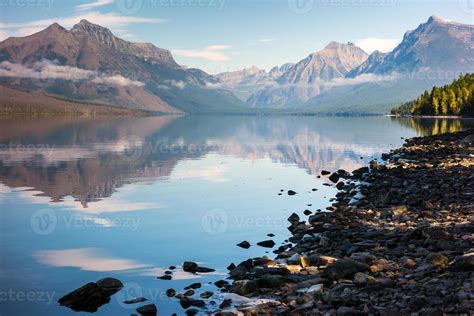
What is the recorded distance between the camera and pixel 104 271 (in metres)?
22.6

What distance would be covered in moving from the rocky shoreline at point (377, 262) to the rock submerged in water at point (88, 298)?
4321 millimetres

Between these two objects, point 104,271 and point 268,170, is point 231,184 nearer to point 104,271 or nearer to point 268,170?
point 268,170

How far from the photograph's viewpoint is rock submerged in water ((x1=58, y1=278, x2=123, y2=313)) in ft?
59.7

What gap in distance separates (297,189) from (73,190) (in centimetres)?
1998

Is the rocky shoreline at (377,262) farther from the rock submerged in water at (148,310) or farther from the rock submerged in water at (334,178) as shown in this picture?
the rock submerged in water at (334,178)

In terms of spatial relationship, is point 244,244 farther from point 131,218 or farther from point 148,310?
point 131,218

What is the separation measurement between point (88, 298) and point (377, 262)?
33.8 ft

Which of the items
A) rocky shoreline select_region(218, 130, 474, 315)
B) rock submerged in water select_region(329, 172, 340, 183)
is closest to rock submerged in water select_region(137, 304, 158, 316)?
rocky shoreline select_region(218, 130, 474, 315)

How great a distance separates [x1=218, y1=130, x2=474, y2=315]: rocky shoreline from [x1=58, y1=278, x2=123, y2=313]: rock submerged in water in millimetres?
4321

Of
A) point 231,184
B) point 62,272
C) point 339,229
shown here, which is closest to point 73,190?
point 231,184

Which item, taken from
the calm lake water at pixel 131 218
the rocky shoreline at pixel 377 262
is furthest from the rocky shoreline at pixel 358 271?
the calm lake water at pixel 131 218

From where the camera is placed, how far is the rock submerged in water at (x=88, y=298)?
717 inches

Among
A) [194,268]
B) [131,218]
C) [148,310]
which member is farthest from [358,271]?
[131,218]

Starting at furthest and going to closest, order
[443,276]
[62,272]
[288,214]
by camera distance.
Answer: [288,214] < [62,272] < [443,276]
